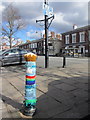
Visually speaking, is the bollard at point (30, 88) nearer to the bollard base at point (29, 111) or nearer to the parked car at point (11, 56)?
the bollard base at point (29, 111)

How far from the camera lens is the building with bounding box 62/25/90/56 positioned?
3042cm

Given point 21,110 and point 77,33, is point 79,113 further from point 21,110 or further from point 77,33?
point 77,33

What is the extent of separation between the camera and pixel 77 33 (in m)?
33.2

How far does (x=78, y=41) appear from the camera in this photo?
33094 mm

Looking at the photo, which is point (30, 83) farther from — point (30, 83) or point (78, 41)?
point (78, 41)

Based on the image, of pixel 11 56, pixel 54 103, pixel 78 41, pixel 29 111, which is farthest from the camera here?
pixel 78 41

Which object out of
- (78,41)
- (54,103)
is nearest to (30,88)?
(54,103)

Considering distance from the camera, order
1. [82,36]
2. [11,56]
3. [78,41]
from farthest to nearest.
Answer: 1. [78,41]
2. [82,36]
3. [11,56]

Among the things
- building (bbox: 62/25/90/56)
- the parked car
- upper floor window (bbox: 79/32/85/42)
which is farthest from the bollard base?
upper floor window (bbox: 79/32/85/42)

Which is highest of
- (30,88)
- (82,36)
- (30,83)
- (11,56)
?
(82,36)

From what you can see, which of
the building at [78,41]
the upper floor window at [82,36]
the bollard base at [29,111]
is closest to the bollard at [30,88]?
the bollard base at [29,111]

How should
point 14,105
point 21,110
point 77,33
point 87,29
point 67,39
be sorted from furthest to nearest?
point 67,39
point 77,33
point 87,29
point 14,105
point 21,110

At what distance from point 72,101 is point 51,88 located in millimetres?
1176

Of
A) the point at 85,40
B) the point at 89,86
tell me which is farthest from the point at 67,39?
the point at 89,86
